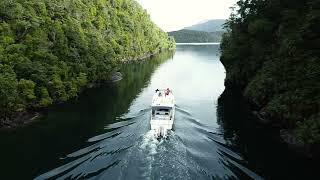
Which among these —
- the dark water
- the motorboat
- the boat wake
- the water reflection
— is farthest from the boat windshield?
the water reflection

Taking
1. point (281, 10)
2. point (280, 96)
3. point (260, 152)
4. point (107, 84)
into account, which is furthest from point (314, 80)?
point (107, 84)

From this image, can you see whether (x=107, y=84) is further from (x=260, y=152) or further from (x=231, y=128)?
(x=260, y=152)

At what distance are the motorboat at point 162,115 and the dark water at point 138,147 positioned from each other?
Result: 1.43 metres

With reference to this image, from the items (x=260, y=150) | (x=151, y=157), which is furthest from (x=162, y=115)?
(x=151, y=157)

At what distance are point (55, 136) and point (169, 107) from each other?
57.5 feet

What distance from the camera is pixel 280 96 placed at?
49625mm

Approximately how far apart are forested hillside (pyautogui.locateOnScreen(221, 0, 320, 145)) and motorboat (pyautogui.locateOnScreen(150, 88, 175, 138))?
47.0 ft

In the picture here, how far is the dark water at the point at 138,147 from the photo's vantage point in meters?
37.6

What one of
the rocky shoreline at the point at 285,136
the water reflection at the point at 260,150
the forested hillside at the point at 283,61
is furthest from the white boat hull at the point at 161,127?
the rocky shoreline at the point at 285,136

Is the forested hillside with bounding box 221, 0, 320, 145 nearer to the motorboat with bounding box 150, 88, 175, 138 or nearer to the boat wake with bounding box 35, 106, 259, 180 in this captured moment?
the boat wake with bounding box 35, 106, 259, 180

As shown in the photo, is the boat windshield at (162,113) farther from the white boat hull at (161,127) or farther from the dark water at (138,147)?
the dark water at (138,147)

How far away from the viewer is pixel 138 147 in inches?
1708

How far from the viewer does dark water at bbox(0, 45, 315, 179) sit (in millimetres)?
37562

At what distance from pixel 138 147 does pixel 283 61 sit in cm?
2527
